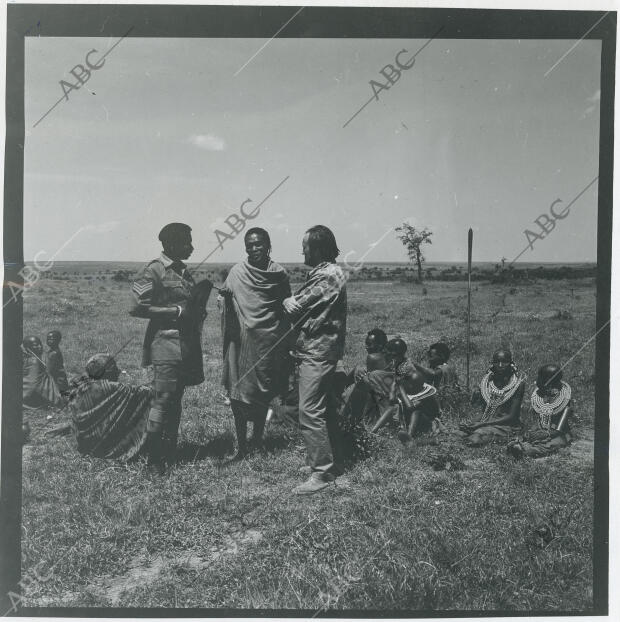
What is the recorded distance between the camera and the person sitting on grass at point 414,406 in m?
4.59

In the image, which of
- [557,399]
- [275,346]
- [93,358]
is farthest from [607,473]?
[93,358]

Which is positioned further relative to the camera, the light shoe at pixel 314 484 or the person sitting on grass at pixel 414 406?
the person sitting on grass at pixel 414 406

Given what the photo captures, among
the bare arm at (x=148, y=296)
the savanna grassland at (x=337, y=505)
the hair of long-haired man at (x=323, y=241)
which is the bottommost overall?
the savanna grassland at (x=337, y=505)

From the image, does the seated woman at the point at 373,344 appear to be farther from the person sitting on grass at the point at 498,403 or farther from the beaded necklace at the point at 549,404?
the beaded necklace at the point at 549,404

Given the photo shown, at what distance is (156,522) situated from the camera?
4.07 metres

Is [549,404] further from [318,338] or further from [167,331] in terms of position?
[167,331]

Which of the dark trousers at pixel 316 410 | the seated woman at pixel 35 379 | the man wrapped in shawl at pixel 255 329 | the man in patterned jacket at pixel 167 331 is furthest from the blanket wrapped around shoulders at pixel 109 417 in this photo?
the dark trousers at pixel 316 410

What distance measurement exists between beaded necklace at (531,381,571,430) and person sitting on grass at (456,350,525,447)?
0.51ft

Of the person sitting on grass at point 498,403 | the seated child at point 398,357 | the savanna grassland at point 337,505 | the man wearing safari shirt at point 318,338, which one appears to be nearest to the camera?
the savanna grassland at point 337,505

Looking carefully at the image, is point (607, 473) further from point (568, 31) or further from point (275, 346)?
point (568, 31)

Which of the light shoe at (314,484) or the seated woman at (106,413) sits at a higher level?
the seated woman at (106,413)

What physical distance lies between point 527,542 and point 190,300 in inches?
125

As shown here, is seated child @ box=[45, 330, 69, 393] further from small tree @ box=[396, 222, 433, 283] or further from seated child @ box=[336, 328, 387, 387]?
small tree @ box=[396, 222, 433, 283]

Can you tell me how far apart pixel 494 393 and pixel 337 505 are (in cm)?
166
